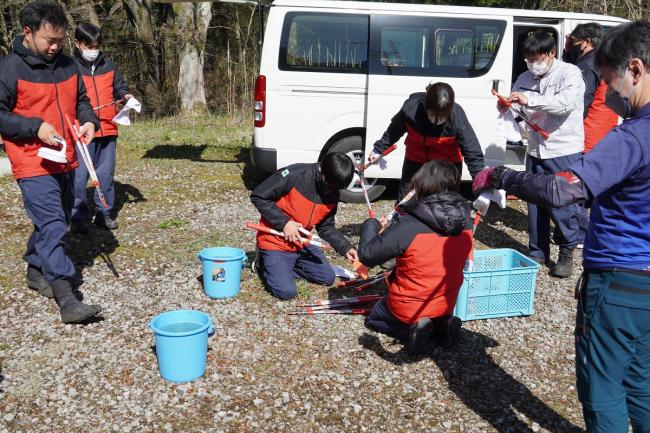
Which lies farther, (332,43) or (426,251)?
(332,43)

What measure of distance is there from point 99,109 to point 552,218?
13.9 feet

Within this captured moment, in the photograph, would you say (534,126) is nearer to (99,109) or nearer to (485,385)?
(485,385)

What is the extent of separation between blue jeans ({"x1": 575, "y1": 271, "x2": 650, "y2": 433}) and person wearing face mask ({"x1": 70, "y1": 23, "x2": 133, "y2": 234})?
440 centimetres

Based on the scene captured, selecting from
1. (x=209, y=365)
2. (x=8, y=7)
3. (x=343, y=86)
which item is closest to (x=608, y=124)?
(x=343, y=86)

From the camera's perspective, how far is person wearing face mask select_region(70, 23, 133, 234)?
530cm

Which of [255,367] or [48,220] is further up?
[48,220]

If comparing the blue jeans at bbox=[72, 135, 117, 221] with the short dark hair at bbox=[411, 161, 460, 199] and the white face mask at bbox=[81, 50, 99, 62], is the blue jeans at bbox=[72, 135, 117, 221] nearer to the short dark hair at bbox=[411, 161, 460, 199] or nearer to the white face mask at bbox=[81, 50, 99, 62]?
the white face mask at bbox=[81, 50, 99, 62]

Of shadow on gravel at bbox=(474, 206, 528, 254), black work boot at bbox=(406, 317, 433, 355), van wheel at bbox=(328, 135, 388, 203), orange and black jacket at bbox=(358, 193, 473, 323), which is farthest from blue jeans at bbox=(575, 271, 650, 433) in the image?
van wheel at bbox=(328, 135, 388, 203)

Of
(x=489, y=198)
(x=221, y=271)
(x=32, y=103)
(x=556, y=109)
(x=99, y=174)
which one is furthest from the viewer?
(x=99, y=174)

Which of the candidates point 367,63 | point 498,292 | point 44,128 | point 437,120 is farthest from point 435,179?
point 367,63

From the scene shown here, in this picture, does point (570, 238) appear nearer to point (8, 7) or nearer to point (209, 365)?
point (209, 365)

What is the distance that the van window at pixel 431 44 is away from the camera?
627cm

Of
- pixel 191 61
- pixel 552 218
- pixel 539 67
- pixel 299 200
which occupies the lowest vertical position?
pixel 552 218

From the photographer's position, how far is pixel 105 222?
5633mm
